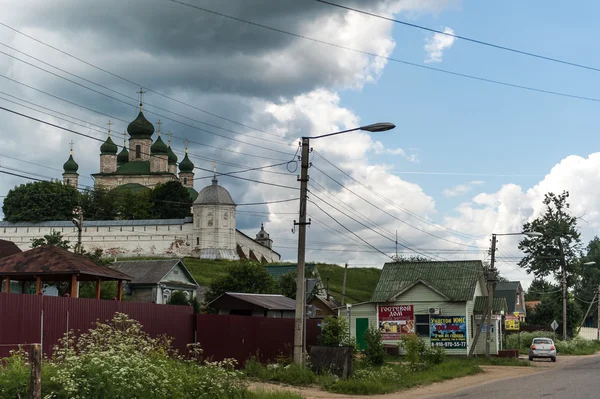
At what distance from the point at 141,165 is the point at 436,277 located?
94.3m

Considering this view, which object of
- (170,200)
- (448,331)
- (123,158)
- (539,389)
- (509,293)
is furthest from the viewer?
(123,158)

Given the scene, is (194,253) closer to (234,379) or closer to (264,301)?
(264,301)

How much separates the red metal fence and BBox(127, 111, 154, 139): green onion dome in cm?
9947

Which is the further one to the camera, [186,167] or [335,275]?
[186,167]

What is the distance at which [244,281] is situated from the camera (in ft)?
168

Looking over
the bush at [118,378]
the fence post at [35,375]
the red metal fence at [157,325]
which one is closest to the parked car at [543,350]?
the red metal fence at [157,325]

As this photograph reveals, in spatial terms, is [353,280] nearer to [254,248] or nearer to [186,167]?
[254,248]

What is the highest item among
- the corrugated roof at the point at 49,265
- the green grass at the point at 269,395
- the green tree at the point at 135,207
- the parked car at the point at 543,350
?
the green tree at the point at 135,207

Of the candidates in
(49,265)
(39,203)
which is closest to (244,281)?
(49,265)

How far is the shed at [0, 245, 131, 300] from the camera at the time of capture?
2286 cm

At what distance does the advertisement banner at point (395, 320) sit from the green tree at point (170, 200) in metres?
72.0

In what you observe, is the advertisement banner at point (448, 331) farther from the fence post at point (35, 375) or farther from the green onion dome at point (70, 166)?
the green onion dome at point (70, 166)

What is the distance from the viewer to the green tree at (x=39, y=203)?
10494cm

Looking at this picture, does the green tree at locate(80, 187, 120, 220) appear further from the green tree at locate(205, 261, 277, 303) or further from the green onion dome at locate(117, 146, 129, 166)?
the green tree at locate(205, 261, 277, 303)
